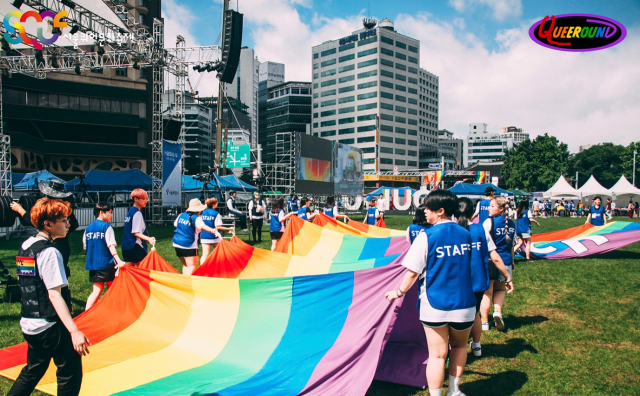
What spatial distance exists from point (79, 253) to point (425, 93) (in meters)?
141

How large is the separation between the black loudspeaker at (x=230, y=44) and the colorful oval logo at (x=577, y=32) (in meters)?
16.7

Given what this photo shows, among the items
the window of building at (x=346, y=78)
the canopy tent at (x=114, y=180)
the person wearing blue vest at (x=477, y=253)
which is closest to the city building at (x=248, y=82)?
the window of building at (x=346, y=78)

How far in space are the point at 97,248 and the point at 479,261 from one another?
5353 millimetres

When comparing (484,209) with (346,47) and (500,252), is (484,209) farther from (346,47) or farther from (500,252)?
(346,47)

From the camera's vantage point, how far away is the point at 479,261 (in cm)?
462

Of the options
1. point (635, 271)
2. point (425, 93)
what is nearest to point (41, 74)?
point (635, 271)

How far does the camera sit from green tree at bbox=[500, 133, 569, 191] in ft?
217

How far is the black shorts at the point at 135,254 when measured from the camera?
6797 millimetres

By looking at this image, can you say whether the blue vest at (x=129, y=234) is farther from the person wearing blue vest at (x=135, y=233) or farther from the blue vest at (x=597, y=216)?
the blue vest at (x=597, y=216)

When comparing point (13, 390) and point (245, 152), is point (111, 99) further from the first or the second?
point (13, 390)

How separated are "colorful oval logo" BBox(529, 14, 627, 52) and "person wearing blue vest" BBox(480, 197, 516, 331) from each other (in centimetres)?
788

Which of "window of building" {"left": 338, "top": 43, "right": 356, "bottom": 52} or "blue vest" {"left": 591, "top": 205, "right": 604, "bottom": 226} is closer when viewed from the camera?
"blue vest" {"left": 591, "top": 205, "right": 604, "bottom": 226}

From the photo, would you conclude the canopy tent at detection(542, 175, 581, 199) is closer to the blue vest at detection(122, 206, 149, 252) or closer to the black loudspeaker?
the black loudspeaker

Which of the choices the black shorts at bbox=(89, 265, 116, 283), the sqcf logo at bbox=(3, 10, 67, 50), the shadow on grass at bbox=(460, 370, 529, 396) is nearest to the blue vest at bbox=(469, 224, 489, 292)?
the shadow on grass at bbox=(460, 370, 529, 396)
